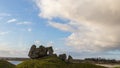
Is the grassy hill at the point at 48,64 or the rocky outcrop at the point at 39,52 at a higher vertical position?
the rocky outcrop at the point at 39,52

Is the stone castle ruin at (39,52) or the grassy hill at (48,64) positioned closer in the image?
the grassy hill at (48,64)

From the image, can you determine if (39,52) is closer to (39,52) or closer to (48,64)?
(39,52)

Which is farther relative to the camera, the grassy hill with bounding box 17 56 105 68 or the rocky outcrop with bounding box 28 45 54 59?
the rocky outcrop with bounding box 28 45 54 59

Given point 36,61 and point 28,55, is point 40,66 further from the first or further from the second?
point 28,55

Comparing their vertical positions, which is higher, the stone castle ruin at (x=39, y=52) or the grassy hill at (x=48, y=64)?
the stone castle ruin at (x=39, y=52)

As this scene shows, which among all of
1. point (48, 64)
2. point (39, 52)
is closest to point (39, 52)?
point (39, 52)

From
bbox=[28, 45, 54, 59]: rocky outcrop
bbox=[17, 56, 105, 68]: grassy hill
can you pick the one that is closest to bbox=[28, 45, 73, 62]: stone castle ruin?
bbox=[28, 45, 54, 59]: rocky outcrop

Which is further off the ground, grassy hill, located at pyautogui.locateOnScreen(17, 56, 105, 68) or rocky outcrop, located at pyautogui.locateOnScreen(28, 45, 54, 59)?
rocky outcrop, located at pyautogui.locateOnScreen(28, 45, 54, 59)

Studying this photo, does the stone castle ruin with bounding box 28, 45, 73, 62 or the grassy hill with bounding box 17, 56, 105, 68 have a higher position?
the stone castle ruin with bounding box 28, 45, 73, 62

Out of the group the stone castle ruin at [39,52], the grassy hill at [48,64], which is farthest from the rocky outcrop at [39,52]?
the grassy hill at [48,64]

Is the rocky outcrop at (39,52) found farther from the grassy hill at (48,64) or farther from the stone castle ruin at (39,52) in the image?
the grassy hill at (48,64)

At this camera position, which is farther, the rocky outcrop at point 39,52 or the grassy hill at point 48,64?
the rocky outcrop at point 39,52

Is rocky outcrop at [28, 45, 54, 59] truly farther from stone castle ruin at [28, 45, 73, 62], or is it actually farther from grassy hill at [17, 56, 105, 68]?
grassy hill at [17, 56, 105, 68]

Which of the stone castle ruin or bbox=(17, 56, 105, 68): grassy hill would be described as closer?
bbox=(17, 56, 105, 68): grassy hill
